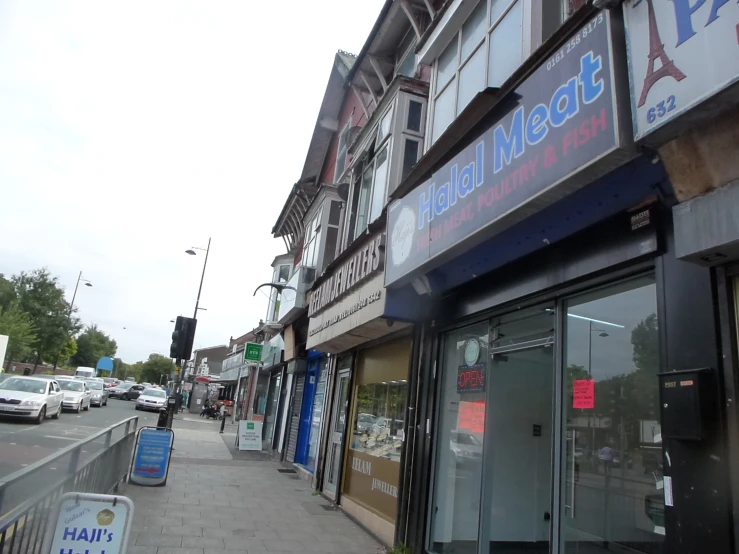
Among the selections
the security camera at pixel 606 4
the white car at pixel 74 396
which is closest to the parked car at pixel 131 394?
the white car at pixel 74 396

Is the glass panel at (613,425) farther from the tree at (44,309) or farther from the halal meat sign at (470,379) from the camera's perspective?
the tree at (44,309)

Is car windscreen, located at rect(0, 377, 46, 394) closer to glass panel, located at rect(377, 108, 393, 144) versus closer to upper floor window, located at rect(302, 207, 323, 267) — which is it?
upper floor window, located at rect(302, 207, 323, 267)

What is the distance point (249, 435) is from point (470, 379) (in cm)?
1205

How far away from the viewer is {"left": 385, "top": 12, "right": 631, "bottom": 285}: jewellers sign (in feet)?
11.3

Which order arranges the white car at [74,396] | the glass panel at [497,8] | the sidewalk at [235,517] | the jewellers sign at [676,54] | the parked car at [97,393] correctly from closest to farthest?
the jewellers sign at [676,54]
the glass panel at [497,8]
the sidewalk at [235,517]
the white car at [74,396]
the parked car at [97,393]

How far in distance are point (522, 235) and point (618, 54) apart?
1778mm

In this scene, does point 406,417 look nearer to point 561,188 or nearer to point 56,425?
point 561,188

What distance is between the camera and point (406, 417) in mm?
7137

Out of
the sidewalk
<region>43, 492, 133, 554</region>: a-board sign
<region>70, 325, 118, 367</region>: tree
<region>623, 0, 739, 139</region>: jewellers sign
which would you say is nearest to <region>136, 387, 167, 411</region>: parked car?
the sidewalk

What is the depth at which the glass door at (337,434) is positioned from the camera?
33.5ft

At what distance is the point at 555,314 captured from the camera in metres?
4.84

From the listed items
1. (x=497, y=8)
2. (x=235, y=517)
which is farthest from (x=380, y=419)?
(x=497, y=8)

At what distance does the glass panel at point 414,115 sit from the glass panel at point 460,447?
396 centimetres

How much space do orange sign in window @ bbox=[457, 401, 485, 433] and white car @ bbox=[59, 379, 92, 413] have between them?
2167 centimetres
